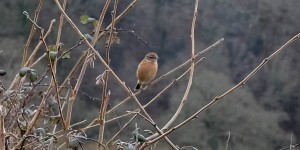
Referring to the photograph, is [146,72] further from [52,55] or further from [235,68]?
[235,68]

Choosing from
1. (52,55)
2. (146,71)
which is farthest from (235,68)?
(52,55)

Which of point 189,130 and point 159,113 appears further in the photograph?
point 189,130

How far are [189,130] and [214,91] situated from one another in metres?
0.32

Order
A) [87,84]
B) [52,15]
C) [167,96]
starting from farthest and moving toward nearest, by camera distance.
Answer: [167,96], [52,15], [87,84]

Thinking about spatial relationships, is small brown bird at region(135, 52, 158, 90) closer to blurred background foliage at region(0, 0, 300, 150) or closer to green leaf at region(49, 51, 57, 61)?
green leaf at region(49, 51, 57, 61)

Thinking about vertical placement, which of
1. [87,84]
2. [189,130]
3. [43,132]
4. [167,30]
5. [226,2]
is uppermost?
[226,2]

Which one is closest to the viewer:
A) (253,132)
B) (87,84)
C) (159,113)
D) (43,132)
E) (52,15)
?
(43,132)

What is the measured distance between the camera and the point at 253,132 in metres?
4.33

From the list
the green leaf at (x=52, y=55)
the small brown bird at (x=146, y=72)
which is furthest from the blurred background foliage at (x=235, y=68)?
the green leaf at (x=52, y=55)

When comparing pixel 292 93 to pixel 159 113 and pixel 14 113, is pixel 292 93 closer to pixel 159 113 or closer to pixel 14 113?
pixel 159 113

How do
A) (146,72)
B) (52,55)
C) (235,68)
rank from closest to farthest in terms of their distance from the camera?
(52,55)
(146,72)
(235,68)

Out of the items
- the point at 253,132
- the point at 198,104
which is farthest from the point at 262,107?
the point at 198,104

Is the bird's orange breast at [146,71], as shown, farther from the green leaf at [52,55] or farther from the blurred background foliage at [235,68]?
the blurred background foliage at [235,68]

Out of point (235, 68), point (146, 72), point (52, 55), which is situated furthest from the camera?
point (235, 68)
